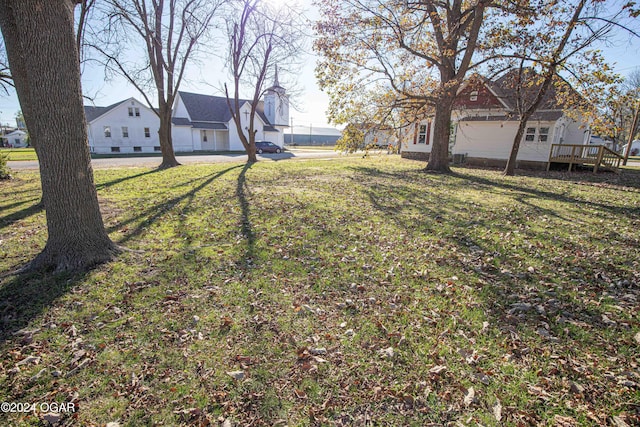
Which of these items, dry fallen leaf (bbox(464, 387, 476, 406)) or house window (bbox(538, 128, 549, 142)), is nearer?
dry fallen leaf (bbox(464, 387, 476, 406))

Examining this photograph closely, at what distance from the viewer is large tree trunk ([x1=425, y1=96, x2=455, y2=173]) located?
15.9 metres

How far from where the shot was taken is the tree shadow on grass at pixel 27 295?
3.35 m

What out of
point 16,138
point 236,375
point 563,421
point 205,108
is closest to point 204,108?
point 205,108

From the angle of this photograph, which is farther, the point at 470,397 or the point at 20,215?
the point at 20,215

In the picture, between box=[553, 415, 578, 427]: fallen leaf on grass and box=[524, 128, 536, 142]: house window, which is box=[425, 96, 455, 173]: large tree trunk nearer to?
box=[524, 128, 536, 142]: house window

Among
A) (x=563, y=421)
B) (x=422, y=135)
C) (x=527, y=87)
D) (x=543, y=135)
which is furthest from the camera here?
(x=422, y=135)

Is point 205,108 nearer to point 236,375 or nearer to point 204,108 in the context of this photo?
point 204,108

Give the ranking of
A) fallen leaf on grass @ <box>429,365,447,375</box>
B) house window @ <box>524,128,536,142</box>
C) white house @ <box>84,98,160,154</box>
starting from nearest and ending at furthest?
1. fallen leaf on grass @ <box>429,365,447,375</box>
2. house window @ <box>524,128,536,142</box>
3. white house @ <box>84,98,160,154</box>

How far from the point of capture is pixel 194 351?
10.0 feet

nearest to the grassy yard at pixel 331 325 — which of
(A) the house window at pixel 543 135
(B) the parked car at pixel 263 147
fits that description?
(A) the house window at pixel 543 135

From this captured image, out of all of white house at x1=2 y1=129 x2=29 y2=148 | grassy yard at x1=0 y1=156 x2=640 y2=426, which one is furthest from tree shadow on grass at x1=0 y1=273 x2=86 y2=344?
white house at x1=2 y1=129 x2=29 y2=148

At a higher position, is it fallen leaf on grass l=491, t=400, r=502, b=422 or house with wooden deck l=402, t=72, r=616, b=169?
house with wooden deck l=402, t=72, r=616, b=169

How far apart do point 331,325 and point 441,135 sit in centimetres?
1562

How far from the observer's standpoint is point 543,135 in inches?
811
